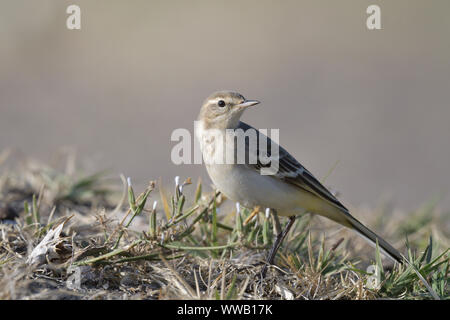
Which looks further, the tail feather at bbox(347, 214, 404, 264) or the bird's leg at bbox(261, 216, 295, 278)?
the tail feather at bbox(347, 214, 404, 264)

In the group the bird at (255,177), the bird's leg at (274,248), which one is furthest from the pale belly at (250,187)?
the bird's leg at (274,248)

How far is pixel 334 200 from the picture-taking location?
5.38 meters

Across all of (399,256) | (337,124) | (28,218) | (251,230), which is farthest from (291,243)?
(337,124)

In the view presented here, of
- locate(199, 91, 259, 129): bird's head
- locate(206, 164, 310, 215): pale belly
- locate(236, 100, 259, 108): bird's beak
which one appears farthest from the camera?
locate(199, 91, 259, 129): bird's head

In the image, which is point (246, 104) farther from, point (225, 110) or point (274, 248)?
point (274, 248)

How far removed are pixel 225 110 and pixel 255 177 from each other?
823 mm

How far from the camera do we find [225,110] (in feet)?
18.4

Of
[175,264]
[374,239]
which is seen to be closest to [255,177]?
[175,264]

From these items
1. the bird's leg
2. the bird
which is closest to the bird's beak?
the bird

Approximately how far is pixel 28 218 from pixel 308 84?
39.8ft

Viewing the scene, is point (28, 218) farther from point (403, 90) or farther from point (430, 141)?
point (403, 90)

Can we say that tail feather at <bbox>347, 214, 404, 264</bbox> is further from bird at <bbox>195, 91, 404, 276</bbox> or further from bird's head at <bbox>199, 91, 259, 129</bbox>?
bird's head at <bbox>199, 91, 259, 129</bbox>

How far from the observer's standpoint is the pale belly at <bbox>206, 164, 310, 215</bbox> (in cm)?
501

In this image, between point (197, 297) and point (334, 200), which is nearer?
point (197, 297)
